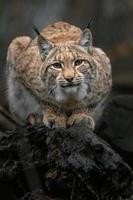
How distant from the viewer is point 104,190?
346 inches

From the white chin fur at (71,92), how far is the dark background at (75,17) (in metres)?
7.42

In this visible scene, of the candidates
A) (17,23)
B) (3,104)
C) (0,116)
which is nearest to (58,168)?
(0,116)

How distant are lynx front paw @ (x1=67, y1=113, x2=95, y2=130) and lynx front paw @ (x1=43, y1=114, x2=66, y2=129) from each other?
2.9 inches

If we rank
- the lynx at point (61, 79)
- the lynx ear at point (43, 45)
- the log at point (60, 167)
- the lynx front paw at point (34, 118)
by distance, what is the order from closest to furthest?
the log at point (60, 167) < the lynx at point (61, 79) < the lynx ear at point (43, 45) < the lynx front paw at point (34, 118)

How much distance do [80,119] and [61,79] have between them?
665 millimetres

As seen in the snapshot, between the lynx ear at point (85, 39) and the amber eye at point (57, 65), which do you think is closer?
the amber eye at point (57, 65)

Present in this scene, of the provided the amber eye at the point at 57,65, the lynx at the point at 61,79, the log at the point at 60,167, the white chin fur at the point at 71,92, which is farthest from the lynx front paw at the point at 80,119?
the amber eye at the point at 57,65

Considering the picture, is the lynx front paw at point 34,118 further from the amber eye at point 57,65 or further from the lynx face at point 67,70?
the amber eye at point 57,65

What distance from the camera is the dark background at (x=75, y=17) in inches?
750

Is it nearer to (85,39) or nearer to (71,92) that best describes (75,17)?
(85,39)

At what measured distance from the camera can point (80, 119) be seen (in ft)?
33.6

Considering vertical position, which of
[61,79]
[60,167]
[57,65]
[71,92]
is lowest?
[60,167]

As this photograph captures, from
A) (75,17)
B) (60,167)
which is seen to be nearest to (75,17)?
(75,17)

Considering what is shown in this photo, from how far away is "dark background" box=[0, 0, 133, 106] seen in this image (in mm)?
19047
